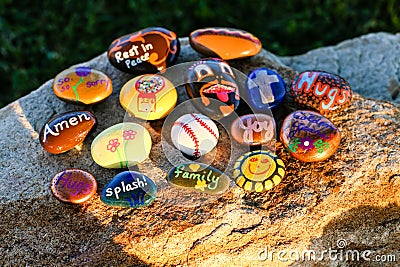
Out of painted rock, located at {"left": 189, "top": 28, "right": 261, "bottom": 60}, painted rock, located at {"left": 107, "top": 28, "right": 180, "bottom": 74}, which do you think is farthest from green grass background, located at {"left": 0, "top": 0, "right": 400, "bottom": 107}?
painted rock, located at {"left": 107, "top": 28, "right": 180, "bottom": 74}

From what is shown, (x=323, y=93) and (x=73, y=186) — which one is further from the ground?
(x=323, y=93)

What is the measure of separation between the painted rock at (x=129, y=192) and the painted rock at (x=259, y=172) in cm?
33

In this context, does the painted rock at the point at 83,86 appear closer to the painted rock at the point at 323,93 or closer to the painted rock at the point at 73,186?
the painted rock at the point at 73,186

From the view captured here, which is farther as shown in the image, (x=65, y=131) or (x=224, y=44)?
(x=224, y=44)

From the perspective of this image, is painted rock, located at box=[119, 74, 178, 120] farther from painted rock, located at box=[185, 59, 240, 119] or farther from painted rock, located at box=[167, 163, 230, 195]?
painted rock, located at box=[167, 163, 230, 195]

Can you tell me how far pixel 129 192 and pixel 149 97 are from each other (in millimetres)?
454

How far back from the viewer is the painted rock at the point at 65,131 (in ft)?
7.34

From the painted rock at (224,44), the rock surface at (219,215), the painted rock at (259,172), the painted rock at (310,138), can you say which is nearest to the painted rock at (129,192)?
the rock surface at (219,215)

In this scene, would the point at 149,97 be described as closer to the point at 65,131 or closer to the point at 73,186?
the point at 65,131

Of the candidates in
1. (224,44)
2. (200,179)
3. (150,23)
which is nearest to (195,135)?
(200,179)

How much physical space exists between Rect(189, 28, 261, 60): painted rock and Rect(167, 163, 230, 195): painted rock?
0.65 metres

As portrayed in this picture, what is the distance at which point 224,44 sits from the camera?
2.55 meters

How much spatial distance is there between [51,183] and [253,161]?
0.78 meters

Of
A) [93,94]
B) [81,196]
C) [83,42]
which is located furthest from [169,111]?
[83,42]
